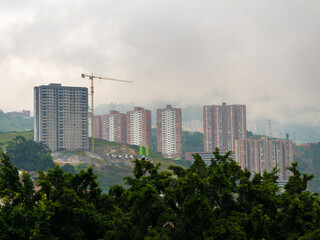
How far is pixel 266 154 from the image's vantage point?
104625mm

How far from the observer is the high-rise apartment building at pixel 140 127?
12750cm

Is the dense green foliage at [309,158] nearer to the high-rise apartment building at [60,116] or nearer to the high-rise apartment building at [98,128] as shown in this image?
the high-rise apartment building at [98,128]

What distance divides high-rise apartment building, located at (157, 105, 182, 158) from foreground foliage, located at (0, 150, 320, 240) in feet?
375

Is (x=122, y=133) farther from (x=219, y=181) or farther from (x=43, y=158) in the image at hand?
(x=219, y=181)

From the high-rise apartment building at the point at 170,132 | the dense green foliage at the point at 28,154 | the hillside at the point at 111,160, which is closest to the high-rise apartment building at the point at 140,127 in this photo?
the high-rise apartment building at the point at 170,132

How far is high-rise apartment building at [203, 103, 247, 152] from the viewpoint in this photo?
133 metres

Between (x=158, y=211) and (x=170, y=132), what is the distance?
116695 millimetres

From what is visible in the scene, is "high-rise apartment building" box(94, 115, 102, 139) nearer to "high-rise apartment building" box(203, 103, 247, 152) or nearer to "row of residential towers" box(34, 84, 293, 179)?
"row of residential towers" box(34, 84, 293, 179)

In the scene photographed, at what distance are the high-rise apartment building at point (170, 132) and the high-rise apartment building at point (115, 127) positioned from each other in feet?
46.7

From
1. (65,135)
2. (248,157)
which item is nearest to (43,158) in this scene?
(65,135)

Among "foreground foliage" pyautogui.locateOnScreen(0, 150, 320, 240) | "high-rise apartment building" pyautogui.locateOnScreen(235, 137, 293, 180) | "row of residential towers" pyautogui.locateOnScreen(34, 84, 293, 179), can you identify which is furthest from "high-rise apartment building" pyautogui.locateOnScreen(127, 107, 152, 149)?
"foreground foliage" pyautogui.locateOnScreen(0, 150, 320, 240)

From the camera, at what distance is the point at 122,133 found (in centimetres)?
13550

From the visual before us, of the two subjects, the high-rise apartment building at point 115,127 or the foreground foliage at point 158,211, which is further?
the high-rise apartment building at point 115,127

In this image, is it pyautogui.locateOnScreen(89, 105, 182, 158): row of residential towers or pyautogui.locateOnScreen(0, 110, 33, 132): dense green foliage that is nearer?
pyautogui.locateOnScreen(89, 105, 182, 158): row of residential towers
